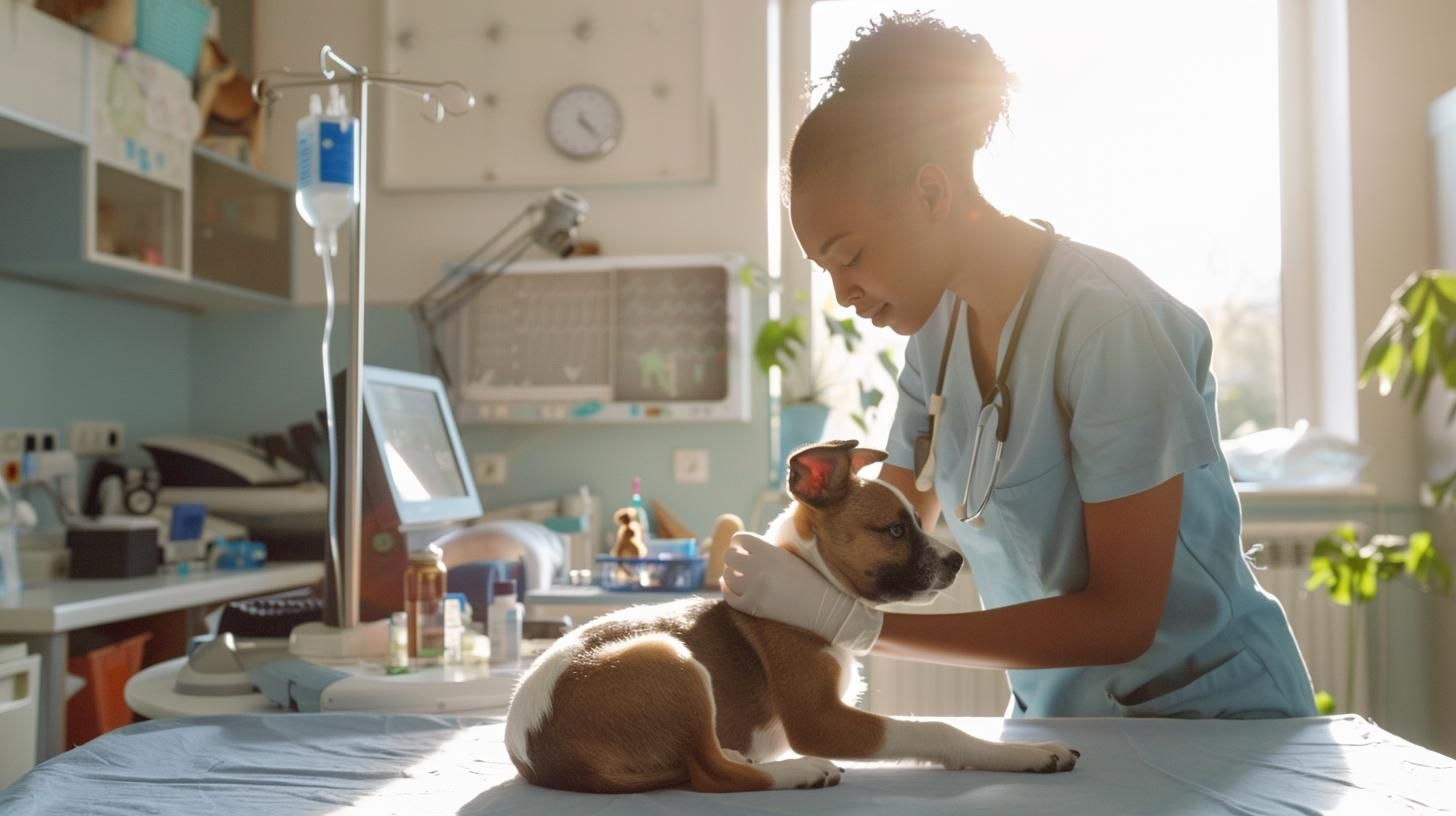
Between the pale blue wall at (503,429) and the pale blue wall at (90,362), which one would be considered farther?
the pale blue wall at (503,429)

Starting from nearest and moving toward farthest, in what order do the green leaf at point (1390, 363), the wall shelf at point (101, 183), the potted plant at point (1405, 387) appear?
the potted plant at point (1405, 387)
the green leaf at point (1390, 363)
the wall shelf at point (101, 183)

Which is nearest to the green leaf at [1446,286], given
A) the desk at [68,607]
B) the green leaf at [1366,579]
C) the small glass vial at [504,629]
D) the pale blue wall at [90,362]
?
the green leaf at [1366,579]

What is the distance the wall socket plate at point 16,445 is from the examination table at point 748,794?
2293mm

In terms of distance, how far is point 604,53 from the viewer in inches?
147

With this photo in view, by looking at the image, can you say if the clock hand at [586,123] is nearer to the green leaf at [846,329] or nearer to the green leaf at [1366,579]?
the green leaf at [846,329]

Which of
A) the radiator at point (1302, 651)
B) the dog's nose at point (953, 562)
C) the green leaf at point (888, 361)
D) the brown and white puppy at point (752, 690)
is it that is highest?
the green leaf at point (888, 361)

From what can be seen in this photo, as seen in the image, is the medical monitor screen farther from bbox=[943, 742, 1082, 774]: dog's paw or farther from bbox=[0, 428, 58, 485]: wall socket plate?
bbox=[0, 428, 58, 485]: wall socket plate

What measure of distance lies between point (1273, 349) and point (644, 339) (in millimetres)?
1938

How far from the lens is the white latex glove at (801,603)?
1.11 m

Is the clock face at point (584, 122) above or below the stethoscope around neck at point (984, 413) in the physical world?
above

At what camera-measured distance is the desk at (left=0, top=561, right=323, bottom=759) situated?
2324 mm

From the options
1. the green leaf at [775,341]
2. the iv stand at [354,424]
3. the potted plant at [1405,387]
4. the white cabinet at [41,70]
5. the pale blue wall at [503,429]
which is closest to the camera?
the iv stand at [354,424]

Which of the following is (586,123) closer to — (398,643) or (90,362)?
(90,362)

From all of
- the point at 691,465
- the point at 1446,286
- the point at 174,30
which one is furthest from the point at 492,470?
the point at 1446,286
